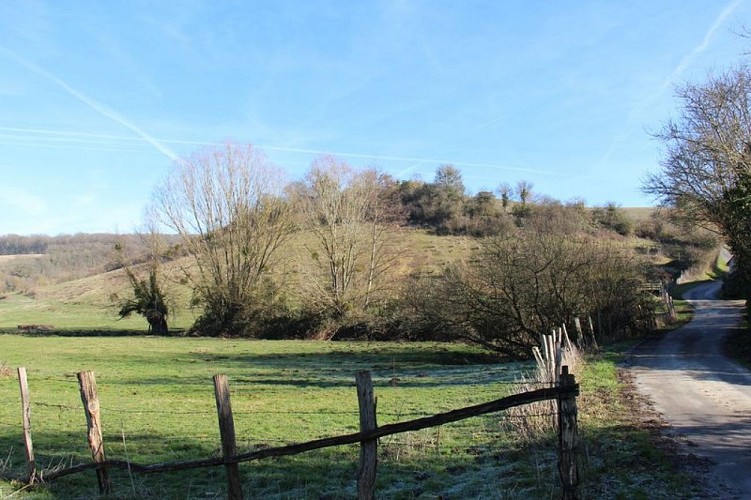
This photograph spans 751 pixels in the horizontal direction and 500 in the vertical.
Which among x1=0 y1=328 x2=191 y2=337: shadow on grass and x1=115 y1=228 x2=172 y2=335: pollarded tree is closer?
x1=0 y1=328 x2=191 y2=337: shadow on grass

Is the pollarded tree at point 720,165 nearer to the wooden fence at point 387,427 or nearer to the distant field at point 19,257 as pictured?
the wooden fence at point 387,427

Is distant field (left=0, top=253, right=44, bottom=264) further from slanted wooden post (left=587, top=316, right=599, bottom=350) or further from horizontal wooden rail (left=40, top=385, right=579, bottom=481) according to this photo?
horizontal wooden rail (left=40, top=385, right=579, bottom=481)

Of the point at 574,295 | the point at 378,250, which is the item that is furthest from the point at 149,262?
the point at 574,295

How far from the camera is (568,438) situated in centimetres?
498

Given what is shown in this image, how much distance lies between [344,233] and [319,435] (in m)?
36.2

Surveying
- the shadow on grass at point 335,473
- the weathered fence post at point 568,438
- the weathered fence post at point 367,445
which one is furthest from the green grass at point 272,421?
the weathered fence post at point 367,445

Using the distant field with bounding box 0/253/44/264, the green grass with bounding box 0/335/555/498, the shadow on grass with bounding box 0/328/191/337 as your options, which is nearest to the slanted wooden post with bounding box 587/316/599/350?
the green grass with bounding box 0/335/555/498

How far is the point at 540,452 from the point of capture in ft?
27.9

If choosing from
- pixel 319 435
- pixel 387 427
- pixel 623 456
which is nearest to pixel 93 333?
pixel 319 435

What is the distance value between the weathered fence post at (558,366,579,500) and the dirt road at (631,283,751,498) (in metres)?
3.15

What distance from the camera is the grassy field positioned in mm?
7461

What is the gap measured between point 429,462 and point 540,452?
176 centimetres

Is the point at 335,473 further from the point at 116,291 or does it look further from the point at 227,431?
the point at 116,291

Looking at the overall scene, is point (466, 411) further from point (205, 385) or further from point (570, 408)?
point (205, 385)
